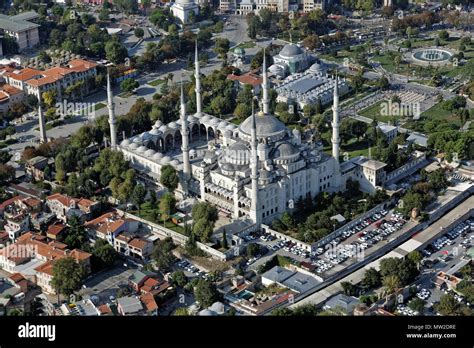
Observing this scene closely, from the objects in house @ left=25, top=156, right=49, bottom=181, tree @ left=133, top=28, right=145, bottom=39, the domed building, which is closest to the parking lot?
house @ left=25, top=156, right=49, bottom=181

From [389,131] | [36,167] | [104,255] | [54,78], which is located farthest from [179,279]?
[54,78]

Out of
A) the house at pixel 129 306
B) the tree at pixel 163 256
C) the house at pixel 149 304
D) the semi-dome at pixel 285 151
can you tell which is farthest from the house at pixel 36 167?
the house at pixel 149 304

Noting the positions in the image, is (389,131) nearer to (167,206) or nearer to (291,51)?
(291,51)

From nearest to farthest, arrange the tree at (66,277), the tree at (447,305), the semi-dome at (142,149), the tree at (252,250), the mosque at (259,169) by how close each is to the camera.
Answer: the tree at (447,305), the tree at (66,277), the tree at (252,250), the mosque at (259,169), the semi-dome at (142,149)

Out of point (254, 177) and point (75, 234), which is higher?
point (254, 177)

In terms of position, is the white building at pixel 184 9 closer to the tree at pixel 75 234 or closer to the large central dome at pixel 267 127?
the large central dome at pixel 267 127

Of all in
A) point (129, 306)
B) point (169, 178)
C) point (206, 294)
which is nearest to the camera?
point (129, 306)

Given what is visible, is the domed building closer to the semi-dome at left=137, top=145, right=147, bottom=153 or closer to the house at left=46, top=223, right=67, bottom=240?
the semi-dome at left=137, top=145, right=147, bottom=153
